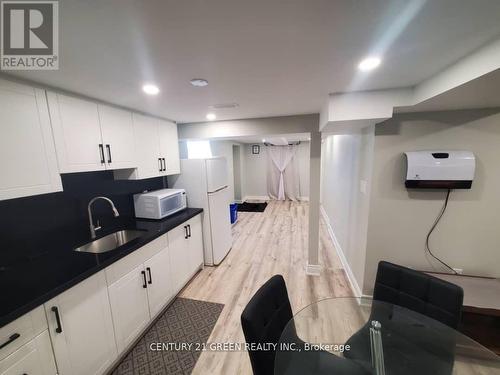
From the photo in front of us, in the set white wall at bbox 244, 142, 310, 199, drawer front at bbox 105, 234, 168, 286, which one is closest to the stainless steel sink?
drawer front at bbox 105, 234, 168, 286

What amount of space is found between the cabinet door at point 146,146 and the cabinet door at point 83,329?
120 centimetres

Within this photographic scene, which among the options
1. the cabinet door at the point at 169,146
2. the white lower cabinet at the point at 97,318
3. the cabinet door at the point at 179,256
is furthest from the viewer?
the cabinet door at the point at 169,146

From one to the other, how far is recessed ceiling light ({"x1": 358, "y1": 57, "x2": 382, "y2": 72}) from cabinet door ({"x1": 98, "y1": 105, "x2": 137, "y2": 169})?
211 centimetres

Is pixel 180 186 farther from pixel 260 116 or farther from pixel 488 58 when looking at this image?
pixel 488 58

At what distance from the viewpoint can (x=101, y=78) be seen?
1.32 metres

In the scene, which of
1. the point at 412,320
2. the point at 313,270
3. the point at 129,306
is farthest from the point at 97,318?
the point at 313,270

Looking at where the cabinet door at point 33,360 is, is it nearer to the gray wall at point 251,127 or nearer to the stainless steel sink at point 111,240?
the stainless steel sink at point 111,240

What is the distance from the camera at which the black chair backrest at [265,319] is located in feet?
3.28

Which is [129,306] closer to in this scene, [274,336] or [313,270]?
[274,336]

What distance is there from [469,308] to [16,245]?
3.51 metres

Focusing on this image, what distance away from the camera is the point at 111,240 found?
2127 millimetres

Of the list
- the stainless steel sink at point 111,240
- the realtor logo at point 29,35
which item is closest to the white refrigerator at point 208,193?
the stainless steel sink at point 111,240

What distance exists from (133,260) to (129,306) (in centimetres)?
39

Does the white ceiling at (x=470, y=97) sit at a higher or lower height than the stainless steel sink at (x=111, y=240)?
higher
